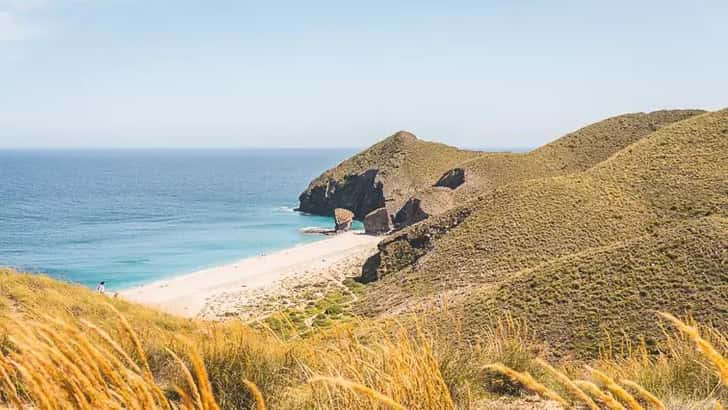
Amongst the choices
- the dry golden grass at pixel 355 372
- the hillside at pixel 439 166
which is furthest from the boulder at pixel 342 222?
the dry golden grass at pixel 355 372

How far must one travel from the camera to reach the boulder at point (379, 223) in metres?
64.9

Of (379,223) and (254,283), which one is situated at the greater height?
(379,223)

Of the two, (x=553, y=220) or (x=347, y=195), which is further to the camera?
(x=347, y=195)

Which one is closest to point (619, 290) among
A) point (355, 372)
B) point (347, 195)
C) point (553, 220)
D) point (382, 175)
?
point (553, 220)

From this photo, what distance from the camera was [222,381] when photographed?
16.2ft

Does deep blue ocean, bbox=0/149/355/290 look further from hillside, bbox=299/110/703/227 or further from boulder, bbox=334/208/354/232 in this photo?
hillside, bbox=299/110/703/227

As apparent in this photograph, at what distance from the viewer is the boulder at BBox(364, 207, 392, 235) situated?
64938 millimetres

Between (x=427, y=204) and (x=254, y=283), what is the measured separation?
19425mm

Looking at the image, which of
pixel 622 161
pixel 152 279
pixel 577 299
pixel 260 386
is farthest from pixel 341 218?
pixel 260 386

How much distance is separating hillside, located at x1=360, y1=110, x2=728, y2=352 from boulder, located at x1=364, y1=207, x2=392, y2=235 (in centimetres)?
2457

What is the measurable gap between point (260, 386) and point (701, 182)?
37050 mm

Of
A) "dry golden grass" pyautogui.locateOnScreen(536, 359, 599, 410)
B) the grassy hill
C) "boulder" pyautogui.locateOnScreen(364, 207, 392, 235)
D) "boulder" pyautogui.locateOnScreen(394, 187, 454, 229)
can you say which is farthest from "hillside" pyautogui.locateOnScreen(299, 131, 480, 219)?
"dry golden grass" pyautogui.locateOnScreen(536, 359, 599, 410)

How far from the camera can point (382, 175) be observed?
84.6 m

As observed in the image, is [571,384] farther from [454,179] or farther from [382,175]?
[382,175]
